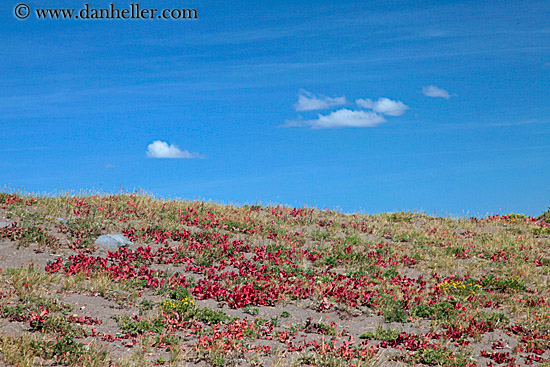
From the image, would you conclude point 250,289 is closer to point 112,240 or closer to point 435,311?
point 435,311

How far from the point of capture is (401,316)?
1340 centimetres

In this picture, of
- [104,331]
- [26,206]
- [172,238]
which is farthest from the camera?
[26,206]

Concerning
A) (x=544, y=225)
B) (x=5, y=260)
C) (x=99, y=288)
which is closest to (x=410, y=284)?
(x=99, y=288)

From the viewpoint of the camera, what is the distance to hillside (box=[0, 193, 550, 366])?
1045cm

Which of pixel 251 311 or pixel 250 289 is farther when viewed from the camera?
pixel 250 289

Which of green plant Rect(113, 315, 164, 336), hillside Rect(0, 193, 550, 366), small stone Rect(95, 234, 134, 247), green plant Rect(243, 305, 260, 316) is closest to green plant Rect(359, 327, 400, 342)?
hillside Rect(0, 193, 550, 366)

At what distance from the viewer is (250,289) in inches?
557

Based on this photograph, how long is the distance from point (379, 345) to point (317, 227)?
12.8 meters

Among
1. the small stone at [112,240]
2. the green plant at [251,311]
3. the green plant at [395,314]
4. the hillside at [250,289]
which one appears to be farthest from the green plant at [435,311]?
the small stone at [112,240]

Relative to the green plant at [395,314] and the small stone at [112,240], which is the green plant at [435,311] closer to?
the green plant at [395,314]

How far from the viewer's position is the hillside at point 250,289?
34.3ft

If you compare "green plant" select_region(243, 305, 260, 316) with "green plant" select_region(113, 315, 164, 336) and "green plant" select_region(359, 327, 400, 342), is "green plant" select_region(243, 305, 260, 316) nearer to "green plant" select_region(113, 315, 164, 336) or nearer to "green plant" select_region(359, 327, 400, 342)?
"green plant" select_region(113, 315, 164, 336)

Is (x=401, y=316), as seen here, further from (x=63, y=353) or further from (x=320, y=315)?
(x=63, y=353)

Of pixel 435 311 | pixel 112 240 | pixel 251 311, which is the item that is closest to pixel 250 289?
pixel 251 311
